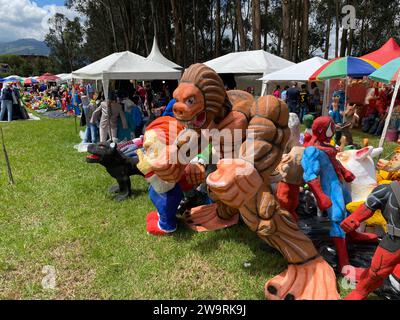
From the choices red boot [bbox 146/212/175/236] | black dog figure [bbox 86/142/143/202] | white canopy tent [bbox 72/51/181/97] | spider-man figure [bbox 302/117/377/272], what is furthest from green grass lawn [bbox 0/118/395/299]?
white canopy tent [bbox 72/51/181/97]

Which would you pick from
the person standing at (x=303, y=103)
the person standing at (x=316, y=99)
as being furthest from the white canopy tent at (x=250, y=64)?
the person standing at (x=316, y=99)

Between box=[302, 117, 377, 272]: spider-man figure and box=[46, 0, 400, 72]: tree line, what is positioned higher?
box=[46, 0, 400, 72]: tree line

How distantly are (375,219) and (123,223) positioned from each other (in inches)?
117

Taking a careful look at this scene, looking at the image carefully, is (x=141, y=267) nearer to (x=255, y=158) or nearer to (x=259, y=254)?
(x=259, y=254)

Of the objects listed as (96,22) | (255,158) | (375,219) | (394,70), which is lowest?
(375,219)

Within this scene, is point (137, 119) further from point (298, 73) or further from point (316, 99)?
point (316, 99)

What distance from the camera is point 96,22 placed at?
3253cm

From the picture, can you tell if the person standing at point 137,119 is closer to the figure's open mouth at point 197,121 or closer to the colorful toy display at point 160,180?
the colorful toy display at point 160,180

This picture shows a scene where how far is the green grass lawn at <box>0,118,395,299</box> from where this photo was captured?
119 inches

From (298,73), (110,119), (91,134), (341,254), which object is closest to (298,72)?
(298,73)

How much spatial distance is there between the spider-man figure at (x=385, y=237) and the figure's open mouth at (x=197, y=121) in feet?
5.17

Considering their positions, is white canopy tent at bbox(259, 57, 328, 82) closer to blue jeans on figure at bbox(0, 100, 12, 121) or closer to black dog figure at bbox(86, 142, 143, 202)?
black dog figure at bbox(86, 142, 143, 202)

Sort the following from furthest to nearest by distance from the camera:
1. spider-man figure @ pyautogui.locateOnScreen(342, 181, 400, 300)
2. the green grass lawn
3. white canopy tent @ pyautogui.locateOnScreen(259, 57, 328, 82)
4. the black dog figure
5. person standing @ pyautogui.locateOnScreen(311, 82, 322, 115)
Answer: person standing @ pyautogui.locateOnScreen(311, 82, 322, 115), white canopy tent @ pyautogui.locateOnScreen(259, 57, 328, 82), the black dog figure, the green grass lawn, spider-man figure @ pyautogui.locateOnScreen(342, 181, 400, 300)

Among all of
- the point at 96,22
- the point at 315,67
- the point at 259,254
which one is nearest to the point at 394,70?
the point at 315,67
